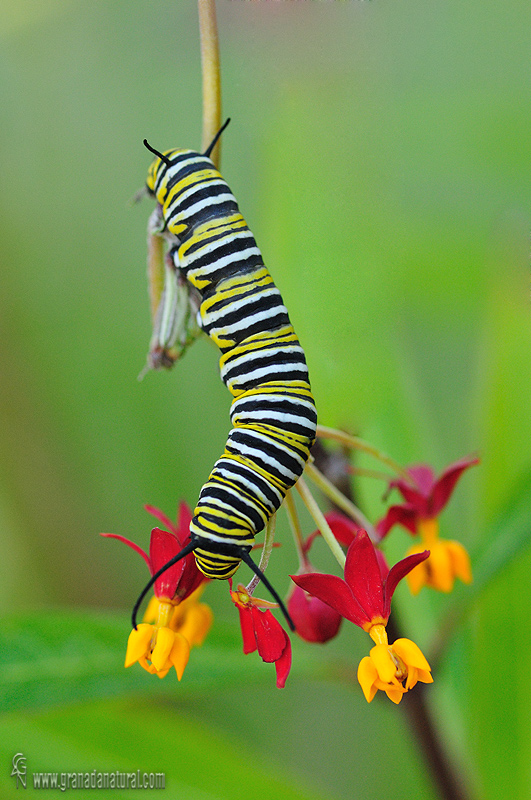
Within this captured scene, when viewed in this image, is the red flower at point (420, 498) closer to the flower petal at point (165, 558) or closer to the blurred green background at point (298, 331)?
the blurred green background at point (298, 331)

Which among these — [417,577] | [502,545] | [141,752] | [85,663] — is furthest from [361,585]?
[141,752]

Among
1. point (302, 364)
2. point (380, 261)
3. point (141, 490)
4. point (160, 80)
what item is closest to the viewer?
point (302, 364)

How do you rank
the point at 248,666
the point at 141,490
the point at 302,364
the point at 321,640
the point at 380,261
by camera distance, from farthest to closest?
the point at 141,490
the point at 380,261
the point at 248,666
the point at 321,640
the point at 302,364

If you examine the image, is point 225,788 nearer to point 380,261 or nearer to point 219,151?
point 380,261

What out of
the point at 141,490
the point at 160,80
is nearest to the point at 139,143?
the point at 160,80

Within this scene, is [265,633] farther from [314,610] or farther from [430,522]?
[430,522]

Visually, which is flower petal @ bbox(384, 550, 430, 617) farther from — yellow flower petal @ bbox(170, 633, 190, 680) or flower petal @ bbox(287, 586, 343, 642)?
yellow flower petal @ bbox(170, 633, 190, 680)
